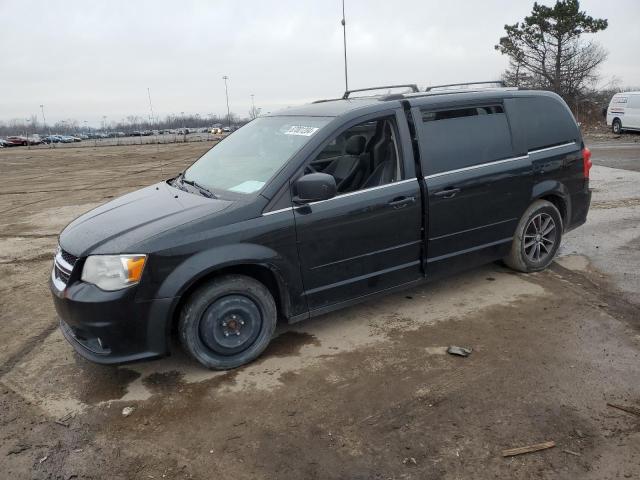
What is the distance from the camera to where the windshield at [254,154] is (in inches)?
156

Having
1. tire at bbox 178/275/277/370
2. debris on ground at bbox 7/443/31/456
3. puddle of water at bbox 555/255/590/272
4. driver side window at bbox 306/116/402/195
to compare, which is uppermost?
driver side window at bbox 306/116/402/195

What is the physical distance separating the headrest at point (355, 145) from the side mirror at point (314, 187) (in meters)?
0.76

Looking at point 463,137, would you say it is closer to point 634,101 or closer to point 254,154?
point 254,154

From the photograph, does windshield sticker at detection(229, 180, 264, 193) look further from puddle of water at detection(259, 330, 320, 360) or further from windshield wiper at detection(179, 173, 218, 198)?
puddle of water at detection(259, 330, 320, 360)

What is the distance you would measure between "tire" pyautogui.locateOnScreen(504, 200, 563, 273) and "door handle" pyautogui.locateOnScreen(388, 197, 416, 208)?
149 centimetres

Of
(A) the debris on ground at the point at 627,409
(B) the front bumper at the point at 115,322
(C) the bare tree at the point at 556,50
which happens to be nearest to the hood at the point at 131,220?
(B) the front bumper at the point at 115,322

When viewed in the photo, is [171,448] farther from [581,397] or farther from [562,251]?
[562,251]

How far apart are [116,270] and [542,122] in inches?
166

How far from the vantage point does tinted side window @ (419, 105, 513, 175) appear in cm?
438

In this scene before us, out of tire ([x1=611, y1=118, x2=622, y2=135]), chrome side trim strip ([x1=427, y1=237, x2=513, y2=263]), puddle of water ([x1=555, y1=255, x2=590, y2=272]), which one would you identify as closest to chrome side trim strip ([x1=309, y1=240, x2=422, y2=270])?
chrome side trim strip ([x1=427, y1=237, x2=513, y2=263])

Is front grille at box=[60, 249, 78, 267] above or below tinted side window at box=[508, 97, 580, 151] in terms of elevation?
below

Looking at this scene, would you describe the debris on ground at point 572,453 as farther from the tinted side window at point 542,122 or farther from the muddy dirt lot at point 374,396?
the tinted side window at point 542,122

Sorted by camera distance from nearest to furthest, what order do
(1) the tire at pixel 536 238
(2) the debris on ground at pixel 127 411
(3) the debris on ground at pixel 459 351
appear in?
1. (2) the debris on ground at pixel 127 411
2. (3) the debris on ground at pixel 459 351
3. (1) the tire at pixel 536 238

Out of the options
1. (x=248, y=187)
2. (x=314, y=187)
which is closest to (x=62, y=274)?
(x=248, y=187)
